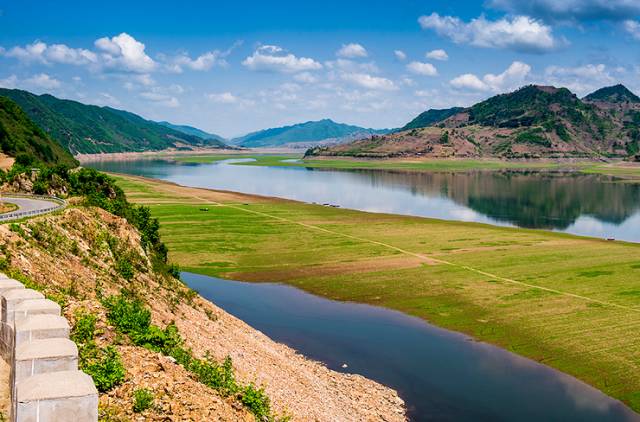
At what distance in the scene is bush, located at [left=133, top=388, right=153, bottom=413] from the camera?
17.5m

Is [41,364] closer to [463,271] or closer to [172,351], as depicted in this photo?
[172,351]

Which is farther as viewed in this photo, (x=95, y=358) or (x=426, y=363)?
(x=426, y=363)

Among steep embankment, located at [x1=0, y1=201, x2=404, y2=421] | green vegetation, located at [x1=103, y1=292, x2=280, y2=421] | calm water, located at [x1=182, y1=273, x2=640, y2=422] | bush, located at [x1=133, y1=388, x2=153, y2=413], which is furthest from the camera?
calm water, located at [x1=182, y1=273, x2=640, y2=422]

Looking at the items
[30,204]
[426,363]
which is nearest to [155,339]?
[426,363]

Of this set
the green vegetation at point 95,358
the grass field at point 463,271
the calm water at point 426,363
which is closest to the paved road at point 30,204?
the calm water at point 426,363

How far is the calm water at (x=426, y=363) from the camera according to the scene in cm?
3753

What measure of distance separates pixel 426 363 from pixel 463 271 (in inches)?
1207

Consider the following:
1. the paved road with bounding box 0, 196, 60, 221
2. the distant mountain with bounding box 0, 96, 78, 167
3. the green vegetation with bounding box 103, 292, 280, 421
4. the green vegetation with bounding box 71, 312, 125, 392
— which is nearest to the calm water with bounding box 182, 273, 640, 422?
the green vegetation with bounding box 103, 292, 280, 421

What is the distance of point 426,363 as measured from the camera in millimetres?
44969

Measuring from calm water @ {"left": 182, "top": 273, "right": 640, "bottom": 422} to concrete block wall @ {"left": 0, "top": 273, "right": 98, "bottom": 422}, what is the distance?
24.9 meters

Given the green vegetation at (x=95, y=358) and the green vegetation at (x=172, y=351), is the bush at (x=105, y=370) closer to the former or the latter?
the green vegetation at (x=95, y=358)

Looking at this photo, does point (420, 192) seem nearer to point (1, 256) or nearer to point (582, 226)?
point (582, 226)

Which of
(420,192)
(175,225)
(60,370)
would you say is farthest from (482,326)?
(420,192)

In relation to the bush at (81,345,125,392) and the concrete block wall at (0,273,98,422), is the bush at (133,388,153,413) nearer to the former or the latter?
the bush at (81,345,125,392)
